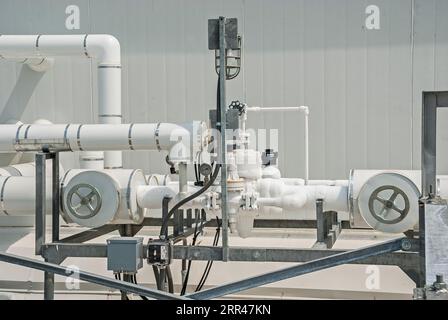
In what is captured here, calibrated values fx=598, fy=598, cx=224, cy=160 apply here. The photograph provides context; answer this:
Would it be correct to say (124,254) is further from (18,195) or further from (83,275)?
(18,195)

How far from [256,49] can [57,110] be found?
4.41 ft

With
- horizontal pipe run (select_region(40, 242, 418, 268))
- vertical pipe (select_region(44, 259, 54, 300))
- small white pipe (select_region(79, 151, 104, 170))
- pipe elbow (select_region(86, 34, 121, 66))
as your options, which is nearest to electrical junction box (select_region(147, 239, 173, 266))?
horizontal pipe run (select_region(40, 242, 418, 268))

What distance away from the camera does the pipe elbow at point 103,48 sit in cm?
335

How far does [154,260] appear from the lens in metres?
2.44

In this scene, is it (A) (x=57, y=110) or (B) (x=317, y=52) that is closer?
(B) (x=317, y=52)

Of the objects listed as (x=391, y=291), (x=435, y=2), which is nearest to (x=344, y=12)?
(x=435, y=2)

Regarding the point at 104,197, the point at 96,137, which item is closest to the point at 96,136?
the point at 96,137

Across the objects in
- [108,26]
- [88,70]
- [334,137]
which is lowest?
[334,137]

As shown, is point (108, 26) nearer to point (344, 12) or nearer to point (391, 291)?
point (344, 12)

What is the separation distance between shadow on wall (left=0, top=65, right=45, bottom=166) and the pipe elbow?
0.67 meters

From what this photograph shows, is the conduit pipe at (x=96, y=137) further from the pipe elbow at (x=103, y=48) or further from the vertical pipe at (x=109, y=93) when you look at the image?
the pipe elbow at (x=103, y=48)

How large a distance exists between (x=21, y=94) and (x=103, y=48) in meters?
0.85
